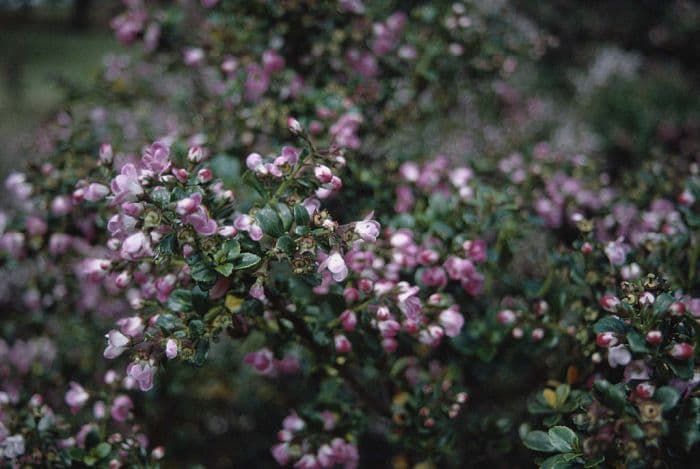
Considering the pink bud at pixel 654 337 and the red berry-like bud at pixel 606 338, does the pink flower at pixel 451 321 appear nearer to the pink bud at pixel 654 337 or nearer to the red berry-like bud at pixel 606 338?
the red berry-like bud at pixel 606 338

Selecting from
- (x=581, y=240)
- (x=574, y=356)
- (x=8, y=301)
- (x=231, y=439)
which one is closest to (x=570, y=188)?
(x=581, y=240)

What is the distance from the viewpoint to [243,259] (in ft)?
3.47

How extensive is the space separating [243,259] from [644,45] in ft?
23.1

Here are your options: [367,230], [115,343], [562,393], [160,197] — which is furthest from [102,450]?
[562,393]

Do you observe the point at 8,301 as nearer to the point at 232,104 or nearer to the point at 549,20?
the point at 232,104

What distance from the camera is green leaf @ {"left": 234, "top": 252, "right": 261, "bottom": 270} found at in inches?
41.0

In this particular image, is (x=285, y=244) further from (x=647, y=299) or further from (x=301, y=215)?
(x=647, y=299)

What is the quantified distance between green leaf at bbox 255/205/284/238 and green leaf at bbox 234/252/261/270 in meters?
0.05

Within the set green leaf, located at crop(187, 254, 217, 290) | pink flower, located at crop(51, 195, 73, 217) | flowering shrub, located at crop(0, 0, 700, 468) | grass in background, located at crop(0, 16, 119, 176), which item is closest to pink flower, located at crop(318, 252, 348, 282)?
flowering shrub, located at crop(0, 0, 700, 468)

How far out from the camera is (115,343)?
1121mm

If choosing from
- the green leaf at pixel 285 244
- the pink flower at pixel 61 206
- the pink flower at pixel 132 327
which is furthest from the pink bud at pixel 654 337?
the pink flower at pixel 61 206

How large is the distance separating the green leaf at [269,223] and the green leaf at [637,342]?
0.68 metres

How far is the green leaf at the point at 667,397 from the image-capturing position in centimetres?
91

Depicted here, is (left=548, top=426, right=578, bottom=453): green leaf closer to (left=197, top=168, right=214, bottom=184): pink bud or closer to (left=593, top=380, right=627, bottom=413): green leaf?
(left=593, top=380, right=627, bottom=413): green leaf
